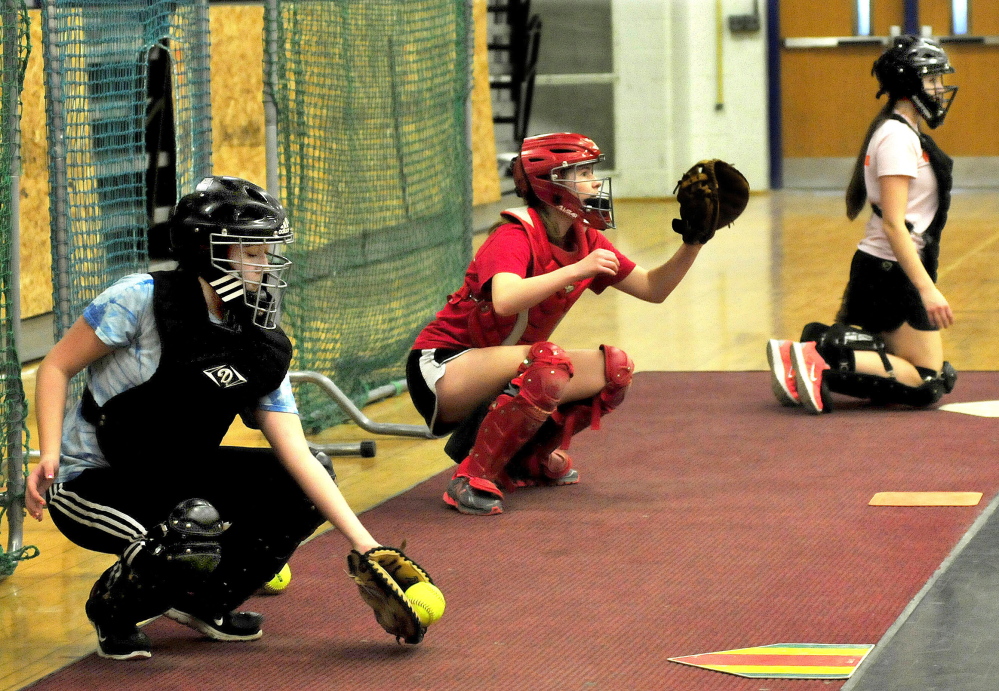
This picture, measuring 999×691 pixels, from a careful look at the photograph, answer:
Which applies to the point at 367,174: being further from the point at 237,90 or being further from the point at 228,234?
the point at 228,234

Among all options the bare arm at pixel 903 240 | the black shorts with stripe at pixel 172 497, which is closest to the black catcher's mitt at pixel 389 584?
the black shorts with stripe at pixel 172 497

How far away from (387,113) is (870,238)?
7.28 feet

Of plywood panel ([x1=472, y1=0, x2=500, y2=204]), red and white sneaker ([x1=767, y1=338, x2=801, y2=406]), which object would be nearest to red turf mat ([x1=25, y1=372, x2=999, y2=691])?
red and white sneaker ([x1=767, y1=338, x2=801, y2=406])

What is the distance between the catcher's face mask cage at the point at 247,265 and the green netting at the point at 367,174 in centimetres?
243

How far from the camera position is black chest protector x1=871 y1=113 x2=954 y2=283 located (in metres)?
5.52

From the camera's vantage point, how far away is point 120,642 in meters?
3.28

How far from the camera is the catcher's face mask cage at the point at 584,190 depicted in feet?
14.3

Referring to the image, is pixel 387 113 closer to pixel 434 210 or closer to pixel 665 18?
pixel 434 210

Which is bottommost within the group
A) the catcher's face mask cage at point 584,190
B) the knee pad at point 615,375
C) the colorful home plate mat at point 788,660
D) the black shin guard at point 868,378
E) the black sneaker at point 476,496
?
the colorful home plate mat at point 788,660

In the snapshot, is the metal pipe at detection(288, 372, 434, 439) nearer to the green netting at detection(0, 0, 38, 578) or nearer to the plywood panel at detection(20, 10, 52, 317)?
the green netting at detection(0, 0, 38, 578)

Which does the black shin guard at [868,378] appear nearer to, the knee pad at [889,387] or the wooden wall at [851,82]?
the knee pad at [889,387]

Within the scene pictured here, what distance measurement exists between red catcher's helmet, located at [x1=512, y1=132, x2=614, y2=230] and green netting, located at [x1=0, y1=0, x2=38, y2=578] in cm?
145

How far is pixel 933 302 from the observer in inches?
204

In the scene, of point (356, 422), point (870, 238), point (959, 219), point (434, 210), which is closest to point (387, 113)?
point (434, 210)
